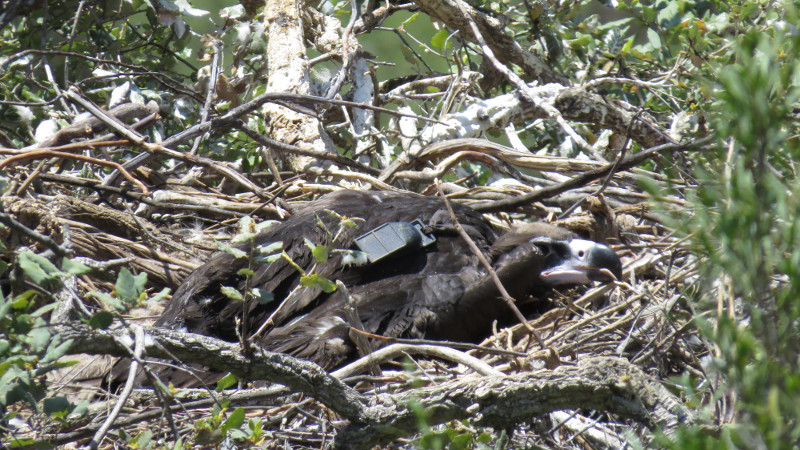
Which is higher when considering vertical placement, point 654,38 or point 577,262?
point 654,38

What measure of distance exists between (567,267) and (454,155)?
68 cm

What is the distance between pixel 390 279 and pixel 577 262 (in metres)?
0.68

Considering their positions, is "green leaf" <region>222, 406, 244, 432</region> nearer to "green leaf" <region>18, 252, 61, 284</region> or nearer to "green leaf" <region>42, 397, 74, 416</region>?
"green leaf" <region>42, 397, 74, 416</region>

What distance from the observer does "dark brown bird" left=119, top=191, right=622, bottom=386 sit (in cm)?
249

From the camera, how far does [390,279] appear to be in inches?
105

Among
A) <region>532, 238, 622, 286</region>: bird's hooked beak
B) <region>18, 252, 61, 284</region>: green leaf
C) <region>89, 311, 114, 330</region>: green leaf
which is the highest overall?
<region>18, 252, 61, 284</region>: green leaf

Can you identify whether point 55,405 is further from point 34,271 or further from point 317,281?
point 317,281

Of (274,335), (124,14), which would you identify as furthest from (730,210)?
(124,14)

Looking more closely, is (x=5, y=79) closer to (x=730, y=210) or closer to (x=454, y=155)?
(x=454, y=155)

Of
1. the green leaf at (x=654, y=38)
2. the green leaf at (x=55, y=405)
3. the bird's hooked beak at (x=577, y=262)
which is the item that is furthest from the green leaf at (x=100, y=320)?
the green leaf at (x=654, y=38)

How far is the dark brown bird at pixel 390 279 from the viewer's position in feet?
8.18

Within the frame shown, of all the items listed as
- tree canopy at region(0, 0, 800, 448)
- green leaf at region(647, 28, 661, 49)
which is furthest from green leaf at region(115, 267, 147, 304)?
green leaf at region(647, 28, 661, 49)

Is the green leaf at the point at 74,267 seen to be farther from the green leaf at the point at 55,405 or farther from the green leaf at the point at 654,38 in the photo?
the green leaf at the point at 654,38

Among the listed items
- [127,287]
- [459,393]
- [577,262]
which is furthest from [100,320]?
[577,262]
